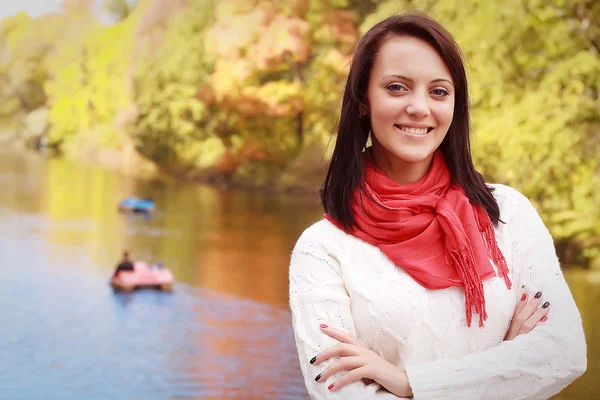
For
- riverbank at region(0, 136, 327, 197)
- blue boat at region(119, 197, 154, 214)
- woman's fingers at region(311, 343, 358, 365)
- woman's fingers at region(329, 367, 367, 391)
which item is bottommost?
blue boat at region(119, 197, 154, 214)

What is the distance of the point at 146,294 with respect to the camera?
530 centimetres

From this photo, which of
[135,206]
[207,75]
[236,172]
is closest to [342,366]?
[135,206]

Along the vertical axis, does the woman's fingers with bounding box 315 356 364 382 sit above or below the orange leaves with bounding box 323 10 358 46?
below

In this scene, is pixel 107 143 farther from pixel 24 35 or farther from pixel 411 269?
pixel 411 269

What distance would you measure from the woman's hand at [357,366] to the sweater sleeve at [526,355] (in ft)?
0.05

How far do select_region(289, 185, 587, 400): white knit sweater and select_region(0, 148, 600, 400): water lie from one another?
3.14 metres

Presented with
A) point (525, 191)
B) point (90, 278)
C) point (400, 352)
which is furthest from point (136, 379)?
point (400, 352)

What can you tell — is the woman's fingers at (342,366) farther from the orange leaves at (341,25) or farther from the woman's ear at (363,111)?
the orange leaves at (341,25)

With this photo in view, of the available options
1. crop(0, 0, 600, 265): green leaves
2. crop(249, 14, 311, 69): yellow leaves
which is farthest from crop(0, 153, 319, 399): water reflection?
crop(249, 14, 311, 69): yellow leaves

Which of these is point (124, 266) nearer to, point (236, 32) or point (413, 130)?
point (236, 32)

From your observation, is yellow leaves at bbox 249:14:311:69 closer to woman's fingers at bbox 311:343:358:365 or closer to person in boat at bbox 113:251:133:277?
person in boat at bbox 113:251:133:277

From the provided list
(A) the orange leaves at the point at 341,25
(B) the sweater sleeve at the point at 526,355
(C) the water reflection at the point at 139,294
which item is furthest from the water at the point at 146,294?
(B) the sweater sleeve at the point at 526,355

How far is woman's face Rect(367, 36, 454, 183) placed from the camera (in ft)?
3.11

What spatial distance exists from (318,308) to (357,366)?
0.24ft
